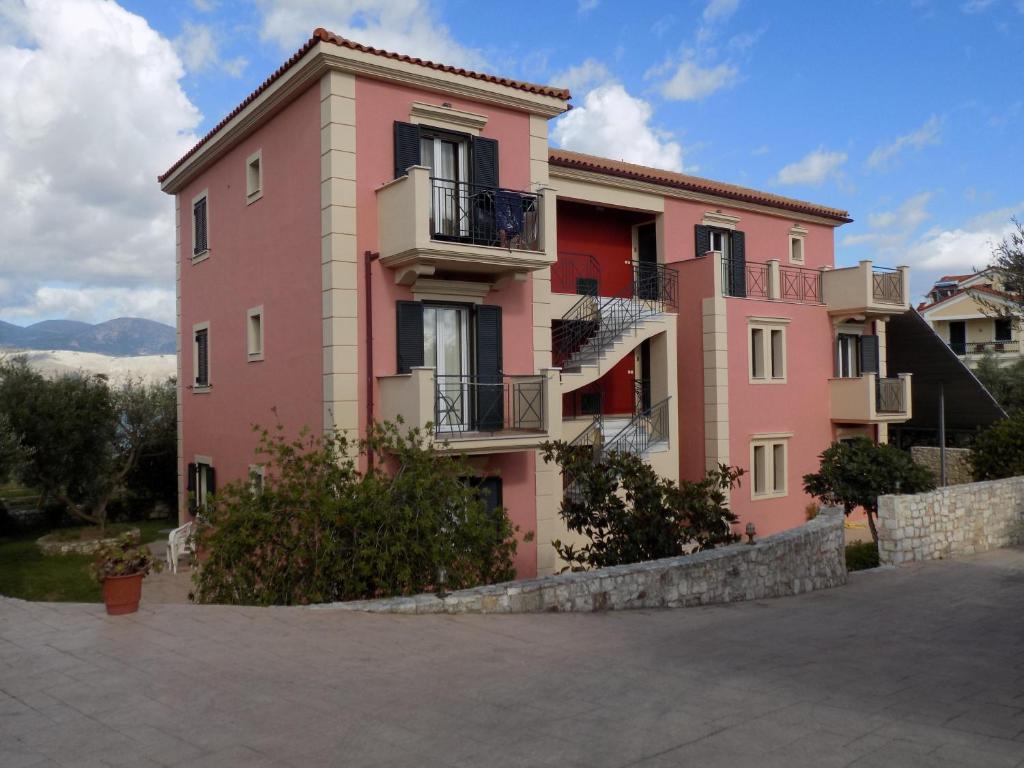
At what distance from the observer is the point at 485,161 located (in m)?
14.6

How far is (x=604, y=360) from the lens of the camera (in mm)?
17578

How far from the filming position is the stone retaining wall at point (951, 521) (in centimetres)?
1561

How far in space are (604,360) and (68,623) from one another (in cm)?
1149

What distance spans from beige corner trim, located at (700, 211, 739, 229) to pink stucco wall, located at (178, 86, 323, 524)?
11.5 m

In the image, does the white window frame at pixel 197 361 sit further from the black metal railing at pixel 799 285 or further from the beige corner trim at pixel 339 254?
the black metal railing at pixel 799 285

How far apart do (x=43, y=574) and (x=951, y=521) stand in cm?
1823

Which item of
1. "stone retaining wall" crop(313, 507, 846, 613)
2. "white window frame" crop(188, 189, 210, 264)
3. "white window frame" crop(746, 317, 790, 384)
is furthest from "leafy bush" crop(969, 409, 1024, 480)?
"white window frame" crop(188, 189, 210, 264)

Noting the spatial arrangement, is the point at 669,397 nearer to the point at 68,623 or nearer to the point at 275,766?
the point at 68,623

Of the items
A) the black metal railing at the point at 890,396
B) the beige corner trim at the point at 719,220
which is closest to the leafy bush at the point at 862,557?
the black metal railing at the point at 890,396

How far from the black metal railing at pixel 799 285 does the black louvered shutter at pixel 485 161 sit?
11.1 m

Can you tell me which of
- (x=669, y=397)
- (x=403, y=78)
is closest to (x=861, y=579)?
(x=669, y=397)

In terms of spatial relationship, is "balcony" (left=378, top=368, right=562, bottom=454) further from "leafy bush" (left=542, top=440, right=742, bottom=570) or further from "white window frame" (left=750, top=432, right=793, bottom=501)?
"white window frame" (left=750, top=432, right=793, bottom=501)

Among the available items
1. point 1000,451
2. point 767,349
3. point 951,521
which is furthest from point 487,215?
point 1000,451

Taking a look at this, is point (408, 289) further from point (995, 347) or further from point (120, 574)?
point (995, 347)
